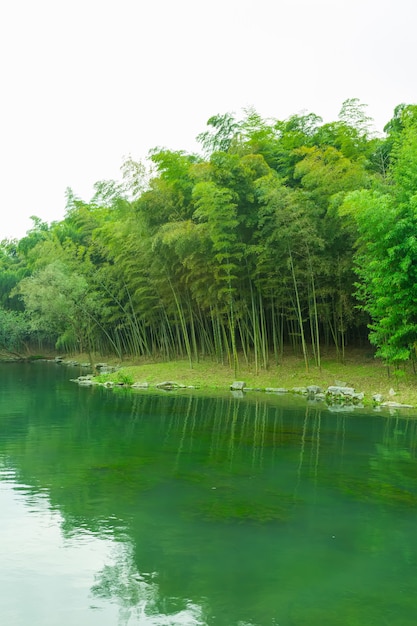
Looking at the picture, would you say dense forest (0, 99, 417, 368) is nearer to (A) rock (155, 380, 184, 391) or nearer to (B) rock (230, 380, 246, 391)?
(B) rock (230, 380, 246, 391)

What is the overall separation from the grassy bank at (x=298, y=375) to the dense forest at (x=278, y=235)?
2.53ft

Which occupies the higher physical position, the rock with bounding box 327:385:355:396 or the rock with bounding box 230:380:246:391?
the rock with bounding box 327:385:355:396

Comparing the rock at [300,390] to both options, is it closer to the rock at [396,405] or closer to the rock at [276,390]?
the rock at [276,390]

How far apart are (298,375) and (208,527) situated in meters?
15.3

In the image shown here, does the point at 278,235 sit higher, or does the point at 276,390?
the point at 278,235

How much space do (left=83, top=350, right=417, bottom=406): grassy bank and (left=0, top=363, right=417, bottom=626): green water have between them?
19.6 ft

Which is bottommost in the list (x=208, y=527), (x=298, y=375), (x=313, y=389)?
(x=208, y=527)

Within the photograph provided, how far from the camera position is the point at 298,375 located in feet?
69.3

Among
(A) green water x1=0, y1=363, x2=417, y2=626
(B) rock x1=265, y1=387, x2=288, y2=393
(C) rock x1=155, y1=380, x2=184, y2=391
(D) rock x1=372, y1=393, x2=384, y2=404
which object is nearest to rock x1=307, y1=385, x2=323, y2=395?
(B) rock x1=265, y1=387, x2=288, y2=393

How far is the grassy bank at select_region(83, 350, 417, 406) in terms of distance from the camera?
18391 millimetres

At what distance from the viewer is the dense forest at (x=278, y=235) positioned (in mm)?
16625

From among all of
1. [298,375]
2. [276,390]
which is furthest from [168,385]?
[298,375]

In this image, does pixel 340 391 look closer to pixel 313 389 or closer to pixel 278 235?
pixel 313 389

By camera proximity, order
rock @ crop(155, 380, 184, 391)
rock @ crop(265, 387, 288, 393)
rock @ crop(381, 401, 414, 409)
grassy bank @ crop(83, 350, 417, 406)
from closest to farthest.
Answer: rock @ crop(381, 401, 414, 409)
grassy bank @ crop(83, 350, 417, 406)
rock @ crop(265, 387, 288, 393)
rock @ crop(155, 380, 184, 391)
